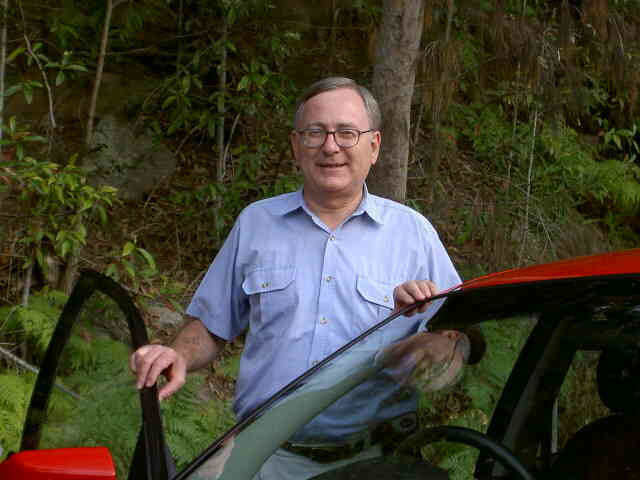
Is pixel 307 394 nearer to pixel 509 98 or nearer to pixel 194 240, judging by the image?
pixel 194 240

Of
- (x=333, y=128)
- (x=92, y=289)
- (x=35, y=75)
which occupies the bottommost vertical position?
(x=92, y=289)

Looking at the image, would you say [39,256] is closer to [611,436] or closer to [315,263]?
[315,263]

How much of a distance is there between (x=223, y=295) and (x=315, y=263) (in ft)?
1.12

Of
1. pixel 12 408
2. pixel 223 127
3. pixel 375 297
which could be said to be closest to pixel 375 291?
pixel 375 297

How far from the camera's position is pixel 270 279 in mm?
2414

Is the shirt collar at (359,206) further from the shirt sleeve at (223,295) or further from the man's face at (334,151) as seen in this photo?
the shirt sleeve at (223,295)

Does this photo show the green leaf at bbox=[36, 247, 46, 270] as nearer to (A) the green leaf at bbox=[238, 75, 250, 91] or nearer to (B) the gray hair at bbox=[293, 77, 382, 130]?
(A) the green leaf at bbox=[238, 75, 250, 91]

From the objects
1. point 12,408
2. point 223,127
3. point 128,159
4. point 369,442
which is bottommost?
point 12,408

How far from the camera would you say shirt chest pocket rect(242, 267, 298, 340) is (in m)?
2.39

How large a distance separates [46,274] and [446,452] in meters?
4.01

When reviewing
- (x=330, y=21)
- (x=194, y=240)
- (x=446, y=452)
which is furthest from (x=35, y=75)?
(x=446, y=452)

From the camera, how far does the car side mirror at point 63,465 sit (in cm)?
157

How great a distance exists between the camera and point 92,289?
80.0 inches

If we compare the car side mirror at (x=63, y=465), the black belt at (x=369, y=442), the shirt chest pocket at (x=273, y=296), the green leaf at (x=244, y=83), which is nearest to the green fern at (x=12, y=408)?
the shirt chest pocket at (x=273, y=296)
